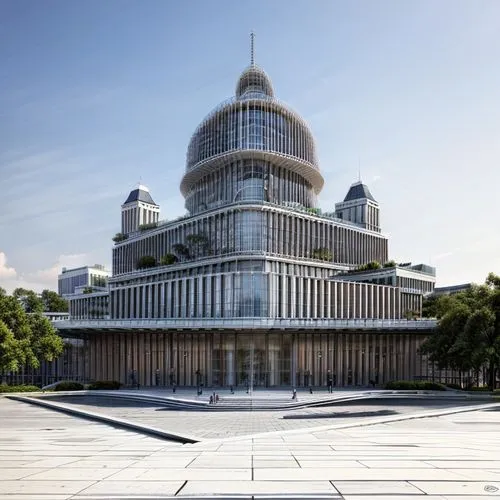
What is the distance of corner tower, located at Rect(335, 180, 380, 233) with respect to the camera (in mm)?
124500

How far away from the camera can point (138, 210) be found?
136 m

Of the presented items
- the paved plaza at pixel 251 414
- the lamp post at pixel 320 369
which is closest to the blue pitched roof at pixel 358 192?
the lamp post at pixel 320 369

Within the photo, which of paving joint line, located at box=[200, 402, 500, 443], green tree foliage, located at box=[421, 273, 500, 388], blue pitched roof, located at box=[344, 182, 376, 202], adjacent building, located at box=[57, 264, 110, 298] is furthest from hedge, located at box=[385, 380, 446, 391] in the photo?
adjacent building, located at box=[57, 264, 110, 298]

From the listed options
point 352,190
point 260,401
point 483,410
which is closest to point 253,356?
point 260,401

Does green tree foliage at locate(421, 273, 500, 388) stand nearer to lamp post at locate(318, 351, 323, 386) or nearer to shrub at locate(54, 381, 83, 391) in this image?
lamp post at locate(318, 351, 323, 386)

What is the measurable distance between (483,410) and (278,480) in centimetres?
3560

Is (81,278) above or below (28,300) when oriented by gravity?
above

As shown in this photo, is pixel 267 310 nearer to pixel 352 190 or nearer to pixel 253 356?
pixel 253 356

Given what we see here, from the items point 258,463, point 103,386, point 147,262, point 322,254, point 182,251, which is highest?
point 182,251

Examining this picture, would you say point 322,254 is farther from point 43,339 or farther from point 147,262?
point 43,339

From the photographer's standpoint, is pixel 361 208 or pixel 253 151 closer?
pixel 253 151

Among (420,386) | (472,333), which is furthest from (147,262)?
(472,333)

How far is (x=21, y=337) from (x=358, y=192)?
8380 centimetres

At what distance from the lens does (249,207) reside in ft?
295
